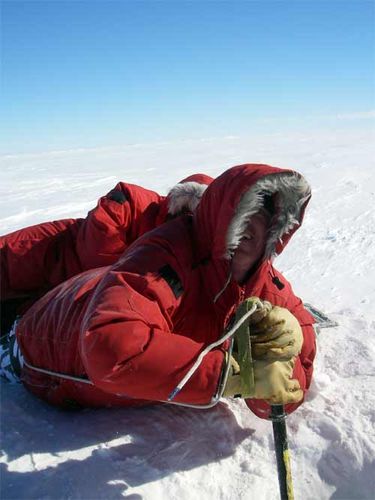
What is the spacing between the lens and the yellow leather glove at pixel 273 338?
5.01 ft

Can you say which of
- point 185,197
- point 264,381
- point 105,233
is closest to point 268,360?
point 264,381

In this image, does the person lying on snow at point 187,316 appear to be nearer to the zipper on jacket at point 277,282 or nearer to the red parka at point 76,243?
the zipper on jacket at point 277,282

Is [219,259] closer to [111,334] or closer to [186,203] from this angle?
[111,334]

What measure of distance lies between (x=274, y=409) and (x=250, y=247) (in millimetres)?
680

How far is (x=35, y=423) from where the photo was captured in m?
1.98

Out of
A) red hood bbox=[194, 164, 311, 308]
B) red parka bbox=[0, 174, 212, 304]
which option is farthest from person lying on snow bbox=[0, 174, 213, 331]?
red hood bbox=[194, 164, 311, 308]

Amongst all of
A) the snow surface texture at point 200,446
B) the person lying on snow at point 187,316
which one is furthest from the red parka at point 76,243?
the snow surface texture at point 200,446

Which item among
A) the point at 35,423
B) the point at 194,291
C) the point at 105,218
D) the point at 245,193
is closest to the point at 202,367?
the point at 194,291

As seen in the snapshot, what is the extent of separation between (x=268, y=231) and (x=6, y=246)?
5.99ft

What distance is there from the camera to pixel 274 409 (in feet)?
5.32

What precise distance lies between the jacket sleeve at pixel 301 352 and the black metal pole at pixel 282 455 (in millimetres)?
290

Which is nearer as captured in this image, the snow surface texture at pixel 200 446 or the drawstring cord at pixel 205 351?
the drawstring cord at pixel 205 351

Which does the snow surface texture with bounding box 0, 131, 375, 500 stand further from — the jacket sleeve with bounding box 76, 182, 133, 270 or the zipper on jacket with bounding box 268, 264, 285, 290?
the jacket sleeve with bounding box 76, 182, 133, 270

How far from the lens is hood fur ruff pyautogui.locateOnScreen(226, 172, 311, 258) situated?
1.74 meters
